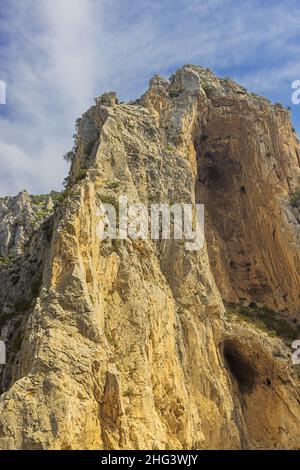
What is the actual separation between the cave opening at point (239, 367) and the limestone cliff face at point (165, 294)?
0.23 feet

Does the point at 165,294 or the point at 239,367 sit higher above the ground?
the point at 165,294

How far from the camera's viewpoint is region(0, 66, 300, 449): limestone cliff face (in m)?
20.5

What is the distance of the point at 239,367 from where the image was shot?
34000 mm

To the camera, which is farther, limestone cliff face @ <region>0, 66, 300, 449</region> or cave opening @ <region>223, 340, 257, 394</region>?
cave opening @ <region>223, 340, 257, 394</region>

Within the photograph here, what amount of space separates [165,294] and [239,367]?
8.00m

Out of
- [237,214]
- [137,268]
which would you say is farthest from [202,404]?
[237,214]

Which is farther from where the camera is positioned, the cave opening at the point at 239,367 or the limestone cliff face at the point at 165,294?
the cave opening at the point at 239,367

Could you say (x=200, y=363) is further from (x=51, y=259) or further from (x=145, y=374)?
(x=51, y=259)

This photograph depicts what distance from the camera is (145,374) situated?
23.5 metres

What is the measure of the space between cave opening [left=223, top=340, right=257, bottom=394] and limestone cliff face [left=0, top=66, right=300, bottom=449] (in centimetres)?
7

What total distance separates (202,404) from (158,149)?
1470cm

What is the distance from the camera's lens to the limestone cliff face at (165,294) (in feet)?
67.4
